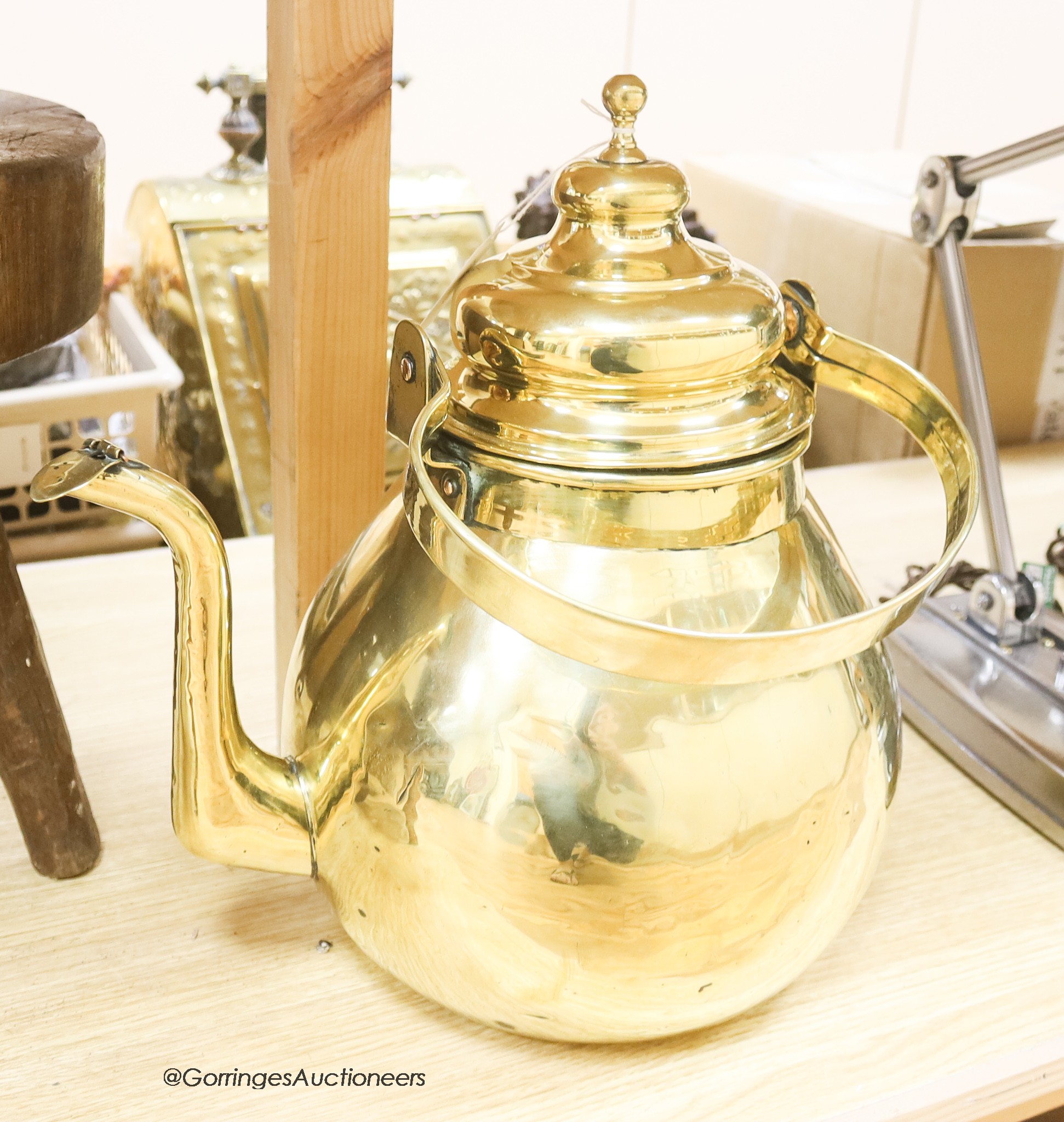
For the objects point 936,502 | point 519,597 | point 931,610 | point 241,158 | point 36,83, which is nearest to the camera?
point 519,597

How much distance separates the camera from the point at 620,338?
1.29 feet

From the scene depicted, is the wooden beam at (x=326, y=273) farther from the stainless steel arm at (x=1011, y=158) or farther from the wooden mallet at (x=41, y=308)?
the stainless steel arm at (x=1011, y=158)

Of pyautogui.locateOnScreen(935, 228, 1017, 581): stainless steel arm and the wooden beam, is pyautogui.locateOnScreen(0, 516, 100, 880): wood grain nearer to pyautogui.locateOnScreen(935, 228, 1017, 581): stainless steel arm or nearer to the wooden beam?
the wooden beam

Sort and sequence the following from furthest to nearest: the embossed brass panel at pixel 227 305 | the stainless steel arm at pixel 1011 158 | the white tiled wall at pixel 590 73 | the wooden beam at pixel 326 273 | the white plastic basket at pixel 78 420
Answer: the white tiled wall at pixel 590 73 < the embossed brass panel at pixel 227 305 < the white plastic basket at pixel 78 420 < the stainless steel arm at pixel 1011 158 < the wooden beam at pixel 326 273

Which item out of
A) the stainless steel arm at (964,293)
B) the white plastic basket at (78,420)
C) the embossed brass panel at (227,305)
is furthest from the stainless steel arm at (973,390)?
the white plastic basket at (78,420)

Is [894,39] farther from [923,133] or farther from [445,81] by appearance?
[445,81]

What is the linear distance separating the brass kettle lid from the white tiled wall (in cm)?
96

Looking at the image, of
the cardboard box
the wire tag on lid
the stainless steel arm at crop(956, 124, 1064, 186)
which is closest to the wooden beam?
the wire tag on lid

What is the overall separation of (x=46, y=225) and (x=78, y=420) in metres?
0.59

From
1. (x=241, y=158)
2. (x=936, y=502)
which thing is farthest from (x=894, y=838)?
(x=241, y=158)

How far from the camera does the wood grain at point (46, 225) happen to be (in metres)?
0.40

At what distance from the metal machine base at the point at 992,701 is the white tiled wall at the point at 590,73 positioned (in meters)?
0.75

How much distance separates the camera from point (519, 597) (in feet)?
1.22

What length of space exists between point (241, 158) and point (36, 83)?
1.33 ft
